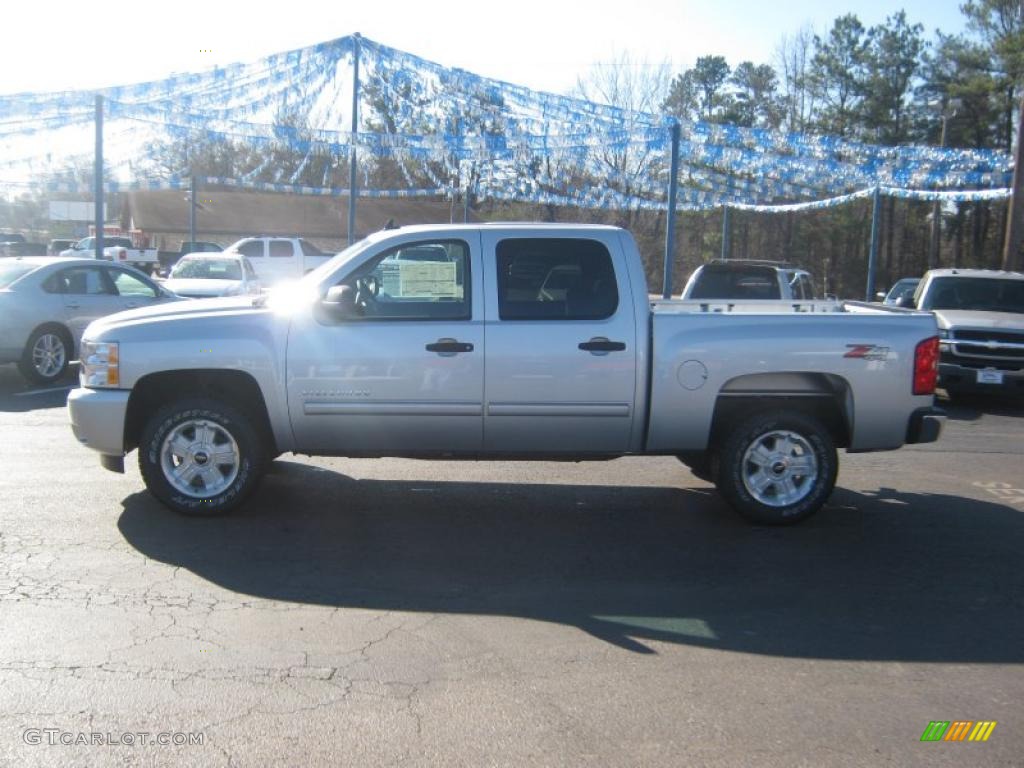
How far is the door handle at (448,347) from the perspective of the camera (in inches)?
259

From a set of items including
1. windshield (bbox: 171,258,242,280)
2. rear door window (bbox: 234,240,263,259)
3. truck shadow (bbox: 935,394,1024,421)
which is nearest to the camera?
truck shadow (bbox: 935,394,1024,421)

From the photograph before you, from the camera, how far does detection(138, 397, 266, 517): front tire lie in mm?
6680

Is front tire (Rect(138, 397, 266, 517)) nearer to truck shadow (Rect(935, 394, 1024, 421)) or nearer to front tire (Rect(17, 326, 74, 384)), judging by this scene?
front tire (Rect(17, 326, 74, 384))

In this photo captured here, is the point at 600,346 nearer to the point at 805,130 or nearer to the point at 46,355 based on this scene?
the point at 46,355

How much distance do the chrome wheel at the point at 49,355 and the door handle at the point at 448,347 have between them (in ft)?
26.2

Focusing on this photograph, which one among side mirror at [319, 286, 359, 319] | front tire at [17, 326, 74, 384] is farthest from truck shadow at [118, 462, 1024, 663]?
front tire at [17, 326, 74, 384]

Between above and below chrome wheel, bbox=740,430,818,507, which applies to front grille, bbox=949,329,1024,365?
above

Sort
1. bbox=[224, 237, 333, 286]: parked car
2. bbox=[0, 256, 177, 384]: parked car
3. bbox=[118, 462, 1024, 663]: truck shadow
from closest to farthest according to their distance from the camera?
bbox=[118, 462, 1024, 663]: truck shadow → bbox=[0, 256, 177, 384]: parked car → bbox=[224, 237, 333, 286]: parked car

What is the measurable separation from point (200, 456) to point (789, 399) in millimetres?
4048

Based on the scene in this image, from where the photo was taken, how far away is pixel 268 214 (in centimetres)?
5438

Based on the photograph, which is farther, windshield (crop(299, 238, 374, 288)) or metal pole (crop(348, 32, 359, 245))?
metal pole (crop(348, 32, 359, 245))

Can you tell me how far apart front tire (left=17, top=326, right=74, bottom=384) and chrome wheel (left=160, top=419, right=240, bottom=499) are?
6793 mm

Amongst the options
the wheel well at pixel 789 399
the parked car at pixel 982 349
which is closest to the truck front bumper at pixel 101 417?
the wheel well at pixel 789 399

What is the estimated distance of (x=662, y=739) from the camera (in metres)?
3.90
